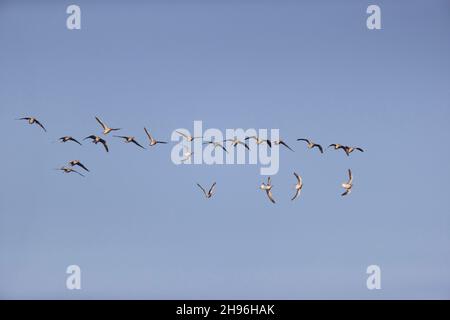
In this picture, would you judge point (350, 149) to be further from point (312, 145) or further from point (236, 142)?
point (236, 142)

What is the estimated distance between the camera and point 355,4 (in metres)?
8.26

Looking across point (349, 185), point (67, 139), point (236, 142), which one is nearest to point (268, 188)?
point (236, 142)

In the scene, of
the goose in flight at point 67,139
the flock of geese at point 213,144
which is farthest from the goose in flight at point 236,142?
the goose in flight at point 67,139

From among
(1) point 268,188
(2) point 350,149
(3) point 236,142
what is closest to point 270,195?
→ (1) point 268,188

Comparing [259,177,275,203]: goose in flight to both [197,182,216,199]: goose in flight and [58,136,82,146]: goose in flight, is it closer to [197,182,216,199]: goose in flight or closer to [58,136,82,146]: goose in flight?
[197,182,216,199]: goose in flight

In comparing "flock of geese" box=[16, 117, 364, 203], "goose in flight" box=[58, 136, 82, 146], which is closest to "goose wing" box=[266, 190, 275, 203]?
"flock of geese" box=[16, 117, 364, 203]

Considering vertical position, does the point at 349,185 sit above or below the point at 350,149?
below

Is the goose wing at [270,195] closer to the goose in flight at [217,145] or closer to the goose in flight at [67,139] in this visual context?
the goose in flight at [217,145]

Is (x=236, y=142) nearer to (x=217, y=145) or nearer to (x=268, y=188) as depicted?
(x=217, y=145)

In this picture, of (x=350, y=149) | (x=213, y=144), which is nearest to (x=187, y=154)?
(x=213, y=144)

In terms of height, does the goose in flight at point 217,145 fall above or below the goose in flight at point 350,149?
above

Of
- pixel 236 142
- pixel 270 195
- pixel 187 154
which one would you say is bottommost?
pixel 270 195

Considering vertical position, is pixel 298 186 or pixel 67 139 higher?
pixel 67 139
